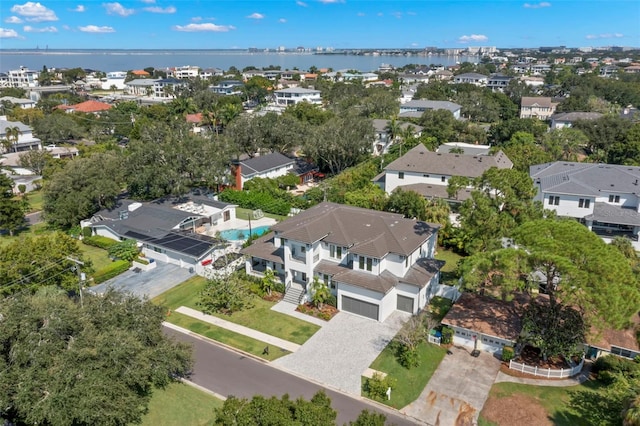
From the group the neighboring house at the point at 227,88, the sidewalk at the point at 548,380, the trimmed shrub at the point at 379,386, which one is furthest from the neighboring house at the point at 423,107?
the trimmed shrub at the point at 379,386

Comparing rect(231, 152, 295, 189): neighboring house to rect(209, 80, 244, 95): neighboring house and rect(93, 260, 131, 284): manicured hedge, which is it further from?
rect(209, 80, 244, 95): neighboring house

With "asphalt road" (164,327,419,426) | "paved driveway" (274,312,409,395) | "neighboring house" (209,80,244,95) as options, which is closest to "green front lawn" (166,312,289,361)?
"asphalt road" (164,327,419,426)

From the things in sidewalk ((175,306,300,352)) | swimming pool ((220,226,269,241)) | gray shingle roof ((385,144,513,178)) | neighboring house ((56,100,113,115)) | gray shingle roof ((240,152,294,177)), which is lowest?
sidewalk ((175,306,300,352))

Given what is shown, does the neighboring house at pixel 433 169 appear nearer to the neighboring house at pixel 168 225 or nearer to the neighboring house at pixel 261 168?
the neighboring house at pixel 261 168

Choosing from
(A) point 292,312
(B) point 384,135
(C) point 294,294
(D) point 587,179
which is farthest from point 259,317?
(B) point 384,135

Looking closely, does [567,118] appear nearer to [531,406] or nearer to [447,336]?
[447,336]
